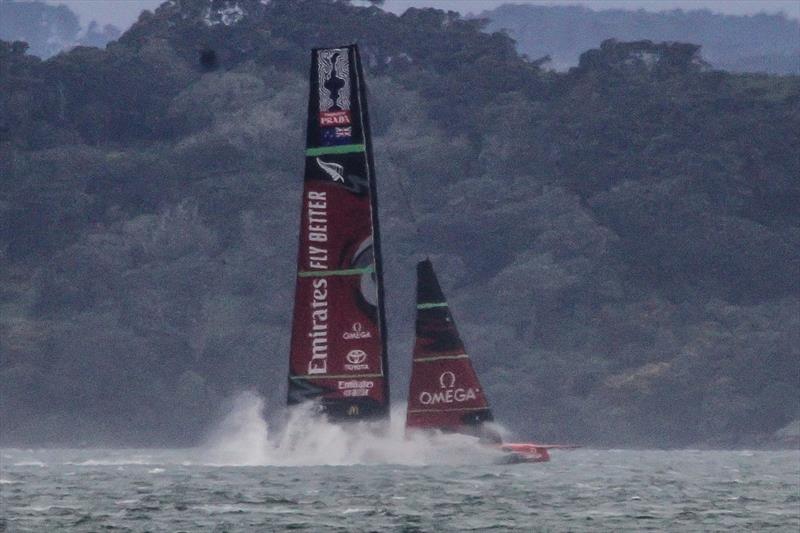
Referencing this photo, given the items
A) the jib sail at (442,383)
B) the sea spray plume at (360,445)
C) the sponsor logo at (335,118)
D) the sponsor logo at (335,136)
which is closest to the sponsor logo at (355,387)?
the sea spray plume at (360,445)

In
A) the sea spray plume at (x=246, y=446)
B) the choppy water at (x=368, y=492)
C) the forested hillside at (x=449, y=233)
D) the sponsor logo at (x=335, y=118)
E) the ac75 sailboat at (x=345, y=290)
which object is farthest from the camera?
the forested hillside at (x=449, y=233)

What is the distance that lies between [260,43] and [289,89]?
43.9 ft

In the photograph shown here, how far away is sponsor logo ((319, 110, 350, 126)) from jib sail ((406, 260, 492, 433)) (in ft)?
16.5

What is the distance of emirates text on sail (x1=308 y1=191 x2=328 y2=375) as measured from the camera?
175ft

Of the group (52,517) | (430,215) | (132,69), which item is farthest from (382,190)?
(52,517)

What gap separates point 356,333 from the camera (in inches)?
2125

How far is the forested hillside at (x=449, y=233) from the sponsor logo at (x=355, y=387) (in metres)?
80.6

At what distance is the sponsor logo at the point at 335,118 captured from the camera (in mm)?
53250

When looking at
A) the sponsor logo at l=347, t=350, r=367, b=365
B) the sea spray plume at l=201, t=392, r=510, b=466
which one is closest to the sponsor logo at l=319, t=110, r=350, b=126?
the sponsor logo at l=347, t=350, r=367, b=365

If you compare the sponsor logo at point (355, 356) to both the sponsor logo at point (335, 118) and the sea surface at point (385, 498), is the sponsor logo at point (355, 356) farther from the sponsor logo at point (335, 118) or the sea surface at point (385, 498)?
the sponsor logo at point (335, 118)

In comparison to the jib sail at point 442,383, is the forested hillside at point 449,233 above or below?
above

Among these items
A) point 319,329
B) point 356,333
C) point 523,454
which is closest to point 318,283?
point 319,329

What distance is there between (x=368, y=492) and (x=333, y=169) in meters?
9.86

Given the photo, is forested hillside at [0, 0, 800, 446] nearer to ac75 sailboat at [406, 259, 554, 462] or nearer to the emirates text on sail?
ac75 sailboat at [406, 259, 554, 462]
